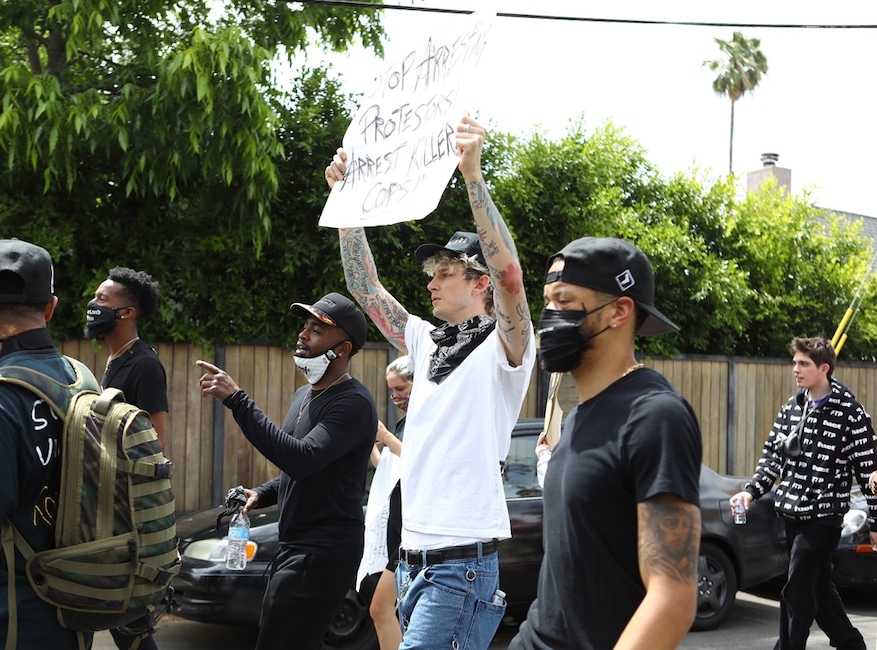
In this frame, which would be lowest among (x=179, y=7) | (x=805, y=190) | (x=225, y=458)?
(x=225, y=458)

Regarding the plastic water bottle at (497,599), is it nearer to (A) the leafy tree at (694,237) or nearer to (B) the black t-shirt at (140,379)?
(B) the black t-shirt at (140,379)

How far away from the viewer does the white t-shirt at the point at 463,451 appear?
3.56 m

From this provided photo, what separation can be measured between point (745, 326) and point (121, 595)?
1204 centimetres

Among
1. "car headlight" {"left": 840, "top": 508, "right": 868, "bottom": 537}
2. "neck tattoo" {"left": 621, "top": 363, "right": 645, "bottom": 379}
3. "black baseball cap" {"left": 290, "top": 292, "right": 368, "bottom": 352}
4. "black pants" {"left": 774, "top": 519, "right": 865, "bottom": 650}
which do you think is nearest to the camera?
"neck tattoo" {"left": 621, "top": 363, "right": 645, "bottom": 379}

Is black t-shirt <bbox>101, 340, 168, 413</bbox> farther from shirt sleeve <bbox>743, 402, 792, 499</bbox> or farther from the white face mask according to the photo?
shirt sleeve <bbox>743, 402, 792, 499</bbox>

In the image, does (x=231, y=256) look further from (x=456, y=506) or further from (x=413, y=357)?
(x=456, y=506)

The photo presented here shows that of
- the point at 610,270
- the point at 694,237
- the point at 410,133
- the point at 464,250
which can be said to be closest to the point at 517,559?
the point at 464,250

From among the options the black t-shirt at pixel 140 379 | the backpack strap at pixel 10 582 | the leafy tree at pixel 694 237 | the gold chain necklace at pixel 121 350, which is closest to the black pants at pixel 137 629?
the backpack strap at pixel 10 582

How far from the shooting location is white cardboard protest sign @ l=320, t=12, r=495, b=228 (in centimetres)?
355

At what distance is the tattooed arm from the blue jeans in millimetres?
1324

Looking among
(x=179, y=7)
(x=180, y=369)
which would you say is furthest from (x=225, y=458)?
(x=179, y=7)

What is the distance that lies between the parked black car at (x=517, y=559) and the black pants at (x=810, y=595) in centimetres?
140

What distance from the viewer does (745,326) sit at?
13781mm

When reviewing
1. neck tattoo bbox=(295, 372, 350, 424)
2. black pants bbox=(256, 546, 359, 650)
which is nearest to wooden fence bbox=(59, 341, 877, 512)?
neck tattoo bbox=(295, 372, 350, 424)
